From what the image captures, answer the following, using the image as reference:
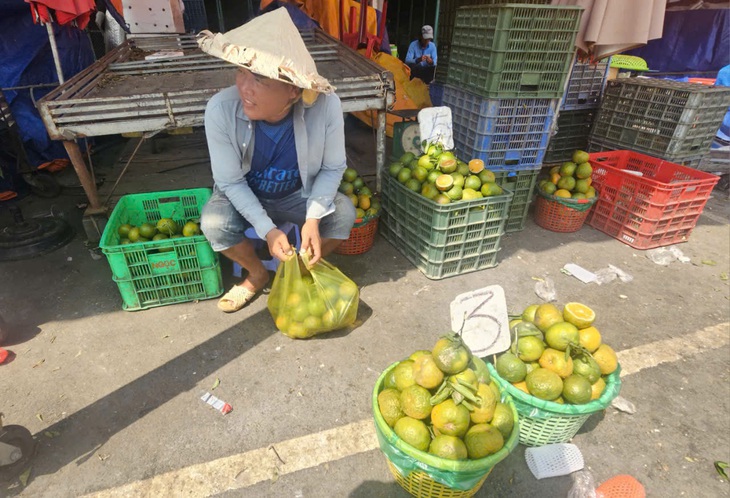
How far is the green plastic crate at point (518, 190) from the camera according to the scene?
4.08 metres

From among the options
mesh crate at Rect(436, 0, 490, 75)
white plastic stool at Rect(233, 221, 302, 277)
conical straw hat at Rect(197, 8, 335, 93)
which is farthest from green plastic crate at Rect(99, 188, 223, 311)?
mesh crate at Rect(436, 0, 490, 75)

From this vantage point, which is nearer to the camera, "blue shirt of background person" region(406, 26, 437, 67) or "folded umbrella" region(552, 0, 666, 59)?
"folded umbrella" region(552, 0, 666, 59)

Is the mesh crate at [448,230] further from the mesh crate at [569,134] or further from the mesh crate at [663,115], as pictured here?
the mesh crate at [569,134]

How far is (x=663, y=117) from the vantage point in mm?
4426

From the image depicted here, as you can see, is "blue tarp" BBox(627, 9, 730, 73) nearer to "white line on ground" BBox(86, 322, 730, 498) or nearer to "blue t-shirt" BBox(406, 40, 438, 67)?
"blue t-shirt" BBox(406, 40, 438, 67)

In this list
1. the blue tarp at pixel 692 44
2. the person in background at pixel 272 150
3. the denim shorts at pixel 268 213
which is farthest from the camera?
the blue tarp at pixel 692 44

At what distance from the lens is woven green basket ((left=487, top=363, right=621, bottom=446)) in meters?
1.88

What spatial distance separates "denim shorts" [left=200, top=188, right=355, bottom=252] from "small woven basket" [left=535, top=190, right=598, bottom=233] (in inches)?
97.4

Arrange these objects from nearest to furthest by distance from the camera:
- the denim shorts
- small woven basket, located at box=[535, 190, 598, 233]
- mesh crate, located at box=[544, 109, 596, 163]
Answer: the denim shorts
small woven basket, located at box=[535, 190, 598, 233]
mesh crate, located at box=[544, 109, 596, 163]

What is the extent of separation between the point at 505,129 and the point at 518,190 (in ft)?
2.28

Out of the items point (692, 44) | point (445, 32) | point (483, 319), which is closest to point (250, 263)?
point (483, 319)

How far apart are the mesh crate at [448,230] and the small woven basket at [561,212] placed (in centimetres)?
109

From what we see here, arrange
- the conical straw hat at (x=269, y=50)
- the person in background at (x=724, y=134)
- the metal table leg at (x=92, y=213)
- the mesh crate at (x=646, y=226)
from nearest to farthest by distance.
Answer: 1. the conical straw hat at (x=269, y=50)
2. the metal table leg at (x=92, y=213)
3. the mesh crate at (x=646, y=226)
4. the person in background at (x=724, y=134)

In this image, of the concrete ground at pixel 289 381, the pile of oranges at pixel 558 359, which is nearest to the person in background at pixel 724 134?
the concrete ground at pixel 289 381
